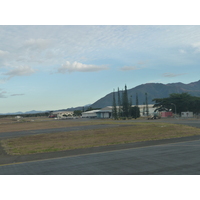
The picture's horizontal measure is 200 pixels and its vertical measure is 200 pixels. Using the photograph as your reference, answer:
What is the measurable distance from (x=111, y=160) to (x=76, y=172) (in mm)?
3497

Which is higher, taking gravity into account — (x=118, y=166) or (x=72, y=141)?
(x=118, y=166)

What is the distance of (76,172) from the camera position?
468 inches

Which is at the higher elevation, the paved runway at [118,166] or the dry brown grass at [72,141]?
the paved runway at [118,166]

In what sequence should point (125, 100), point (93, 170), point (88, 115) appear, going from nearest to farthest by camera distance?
1. point (93, 170)
2. point (125, 100)
3. point (88, 115)

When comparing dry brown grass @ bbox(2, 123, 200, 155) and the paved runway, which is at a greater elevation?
the paved runway

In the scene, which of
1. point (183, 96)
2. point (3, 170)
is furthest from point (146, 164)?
point (183, 96)

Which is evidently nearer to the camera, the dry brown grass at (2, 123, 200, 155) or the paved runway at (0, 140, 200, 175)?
the paved runway at (0, 140, 200, 175)

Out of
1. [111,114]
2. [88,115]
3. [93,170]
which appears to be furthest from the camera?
[88,115]

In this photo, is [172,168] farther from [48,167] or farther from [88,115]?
[88,115]

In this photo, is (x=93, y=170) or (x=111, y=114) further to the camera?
(x=111, y=114)

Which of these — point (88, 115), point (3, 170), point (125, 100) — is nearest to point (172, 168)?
point (3, 170)

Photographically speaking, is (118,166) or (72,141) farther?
(72,141)

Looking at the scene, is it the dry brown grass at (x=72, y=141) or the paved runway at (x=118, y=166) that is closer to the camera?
the paved runway at (x=118, y=166)
